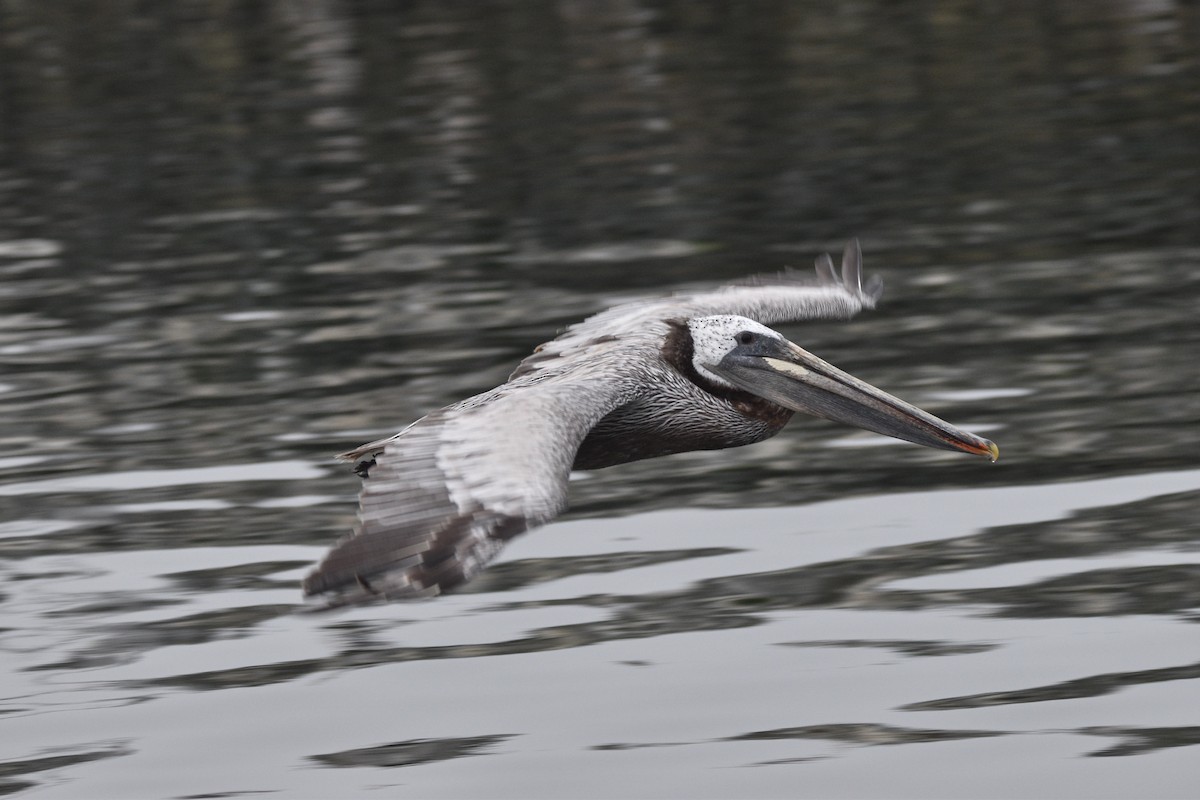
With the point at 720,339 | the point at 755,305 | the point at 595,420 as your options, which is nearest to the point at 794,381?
the point at 720,339

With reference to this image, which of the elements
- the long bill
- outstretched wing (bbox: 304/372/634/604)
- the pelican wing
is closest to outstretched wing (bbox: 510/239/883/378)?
the pelican wing

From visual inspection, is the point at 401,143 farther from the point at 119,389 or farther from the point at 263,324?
the point at 119,389

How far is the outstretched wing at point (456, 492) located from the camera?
20.4 ft

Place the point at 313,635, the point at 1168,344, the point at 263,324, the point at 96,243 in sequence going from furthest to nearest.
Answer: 1. the point at 96,243
2. the point at 263,324
3. the point at 1168,344
4. the point at 313,635

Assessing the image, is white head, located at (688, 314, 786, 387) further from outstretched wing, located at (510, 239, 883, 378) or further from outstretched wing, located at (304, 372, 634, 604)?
outstretched wing, located at (304, 372, 634, 604)

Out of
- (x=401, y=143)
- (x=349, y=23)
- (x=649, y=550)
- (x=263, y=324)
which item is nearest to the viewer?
(x=649, y=550)

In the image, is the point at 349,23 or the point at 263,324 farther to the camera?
the point at 349,23

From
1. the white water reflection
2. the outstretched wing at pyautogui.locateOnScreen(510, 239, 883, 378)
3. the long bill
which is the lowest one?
the white water reflection

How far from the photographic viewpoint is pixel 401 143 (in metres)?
24.6

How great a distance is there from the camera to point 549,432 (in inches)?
285

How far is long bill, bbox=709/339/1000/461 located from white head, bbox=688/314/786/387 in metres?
0.04

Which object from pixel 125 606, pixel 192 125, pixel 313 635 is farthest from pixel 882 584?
pixel 192 125

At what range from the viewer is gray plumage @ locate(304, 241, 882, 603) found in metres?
6.32

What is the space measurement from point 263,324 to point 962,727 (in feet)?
28.6
